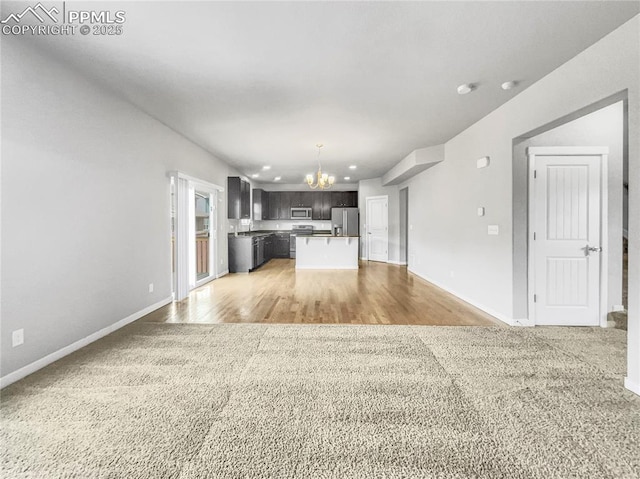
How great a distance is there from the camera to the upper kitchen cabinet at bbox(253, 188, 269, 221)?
10.1m

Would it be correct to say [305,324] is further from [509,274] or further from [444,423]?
[509,274]

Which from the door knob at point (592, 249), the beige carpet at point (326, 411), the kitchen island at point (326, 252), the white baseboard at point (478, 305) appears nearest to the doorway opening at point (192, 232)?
the beige carpet at point (326, 411)

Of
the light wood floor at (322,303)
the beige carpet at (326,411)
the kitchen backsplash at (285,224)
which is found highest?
the kitchen backsplash at (285,224)

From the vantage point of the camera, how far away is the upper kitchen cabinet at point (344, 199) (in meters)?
10.7

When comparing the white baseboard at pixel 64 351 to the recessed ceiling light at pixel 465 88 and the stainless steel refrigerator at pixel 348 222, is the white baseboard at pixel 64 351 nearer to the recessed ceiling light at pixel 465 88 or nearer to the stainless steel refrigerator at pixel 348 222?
the recessed ceiling light at pixel 465 88

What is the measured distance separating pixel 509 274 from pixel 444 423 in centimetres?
260

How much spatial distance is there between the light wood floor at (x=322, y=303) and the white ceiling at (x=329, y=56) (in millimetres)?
2718

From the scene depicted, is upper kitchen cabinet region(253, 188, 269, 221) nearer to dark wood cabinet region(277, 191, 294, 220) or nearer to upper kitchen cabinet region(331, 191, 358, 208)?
dark wood cabinet region(277, 191, 294, 220)

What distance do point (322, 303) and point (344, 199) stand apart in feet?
21.3

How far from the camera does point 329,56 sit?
8.81 ft

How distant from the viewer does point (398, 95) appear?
11.5ft

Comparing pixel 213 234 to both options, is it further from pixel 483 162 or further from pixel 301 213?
pixel 483 162

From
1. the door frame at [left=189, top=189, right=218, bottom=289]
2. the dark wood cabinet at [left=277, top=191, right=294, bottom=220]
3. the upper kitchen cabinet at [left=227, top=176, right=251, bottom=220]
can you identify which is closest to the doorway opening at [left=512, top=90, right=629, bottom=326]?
the door frame at [left=189, top=189, right=218, bottom=289]

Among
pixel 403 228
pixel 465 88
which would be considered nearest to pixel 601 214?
pixel 465 88
